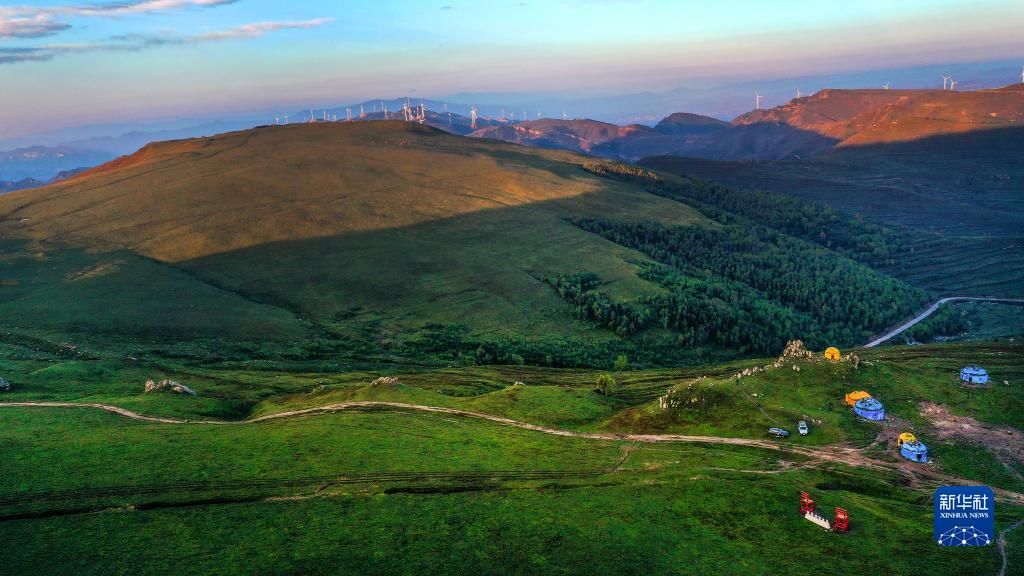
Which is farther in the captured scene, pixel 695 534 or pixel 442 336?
pixel 442 336

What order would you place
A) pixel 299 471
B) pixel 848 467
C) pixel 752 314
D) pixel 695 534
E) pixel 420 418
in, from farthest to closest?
1. pixel 752 314
2. pixel 420 418
3. pixel 848 467
4. pixel 299 471
5. pixel 695 534

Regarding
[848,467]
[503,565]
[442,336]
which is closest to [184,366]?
[442,336]

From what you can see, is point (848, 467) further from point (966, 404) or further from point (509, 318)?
point (509, 318)

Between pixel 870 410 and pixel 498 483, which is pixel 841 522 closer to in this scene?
pixel 870 410

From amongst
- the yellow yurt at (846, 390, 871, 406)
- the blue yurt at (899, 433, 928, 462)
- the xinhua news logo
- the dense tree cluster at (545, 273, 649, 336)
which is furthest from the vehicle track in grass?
the dense tree cluster at (545, 273, 649, 336)

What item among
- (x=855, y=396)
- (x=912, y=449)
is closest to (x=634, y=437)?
(x=855, y=396)

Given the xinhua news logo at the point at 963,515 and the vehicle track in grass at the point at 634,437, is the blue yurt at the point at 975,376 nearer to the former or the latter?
the vehicle track in grass at the point at 634,437
